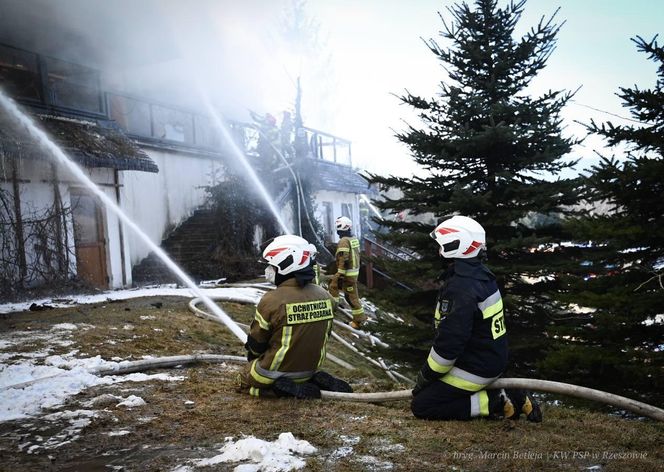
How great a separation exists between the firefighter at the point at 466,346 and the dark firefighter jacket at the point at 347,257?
639 centimetres

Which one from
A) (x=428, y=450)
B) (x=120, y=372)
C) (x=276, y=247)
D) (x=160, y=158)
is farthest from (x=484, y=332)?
(x=160, y=158)

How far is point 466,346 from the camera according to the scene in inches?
150

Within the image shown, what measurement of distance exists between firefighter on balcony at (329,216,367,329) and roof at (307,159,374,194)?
364 inches

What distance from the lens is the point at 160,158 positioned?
1697cm

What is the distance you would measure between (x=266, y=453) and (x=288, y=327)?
1.35 meters

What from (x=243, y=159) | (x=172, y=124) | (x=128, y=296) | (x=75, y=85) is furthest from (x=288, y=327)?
(x=172, y=124)

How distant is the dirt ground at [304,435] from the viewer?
3.13 metres

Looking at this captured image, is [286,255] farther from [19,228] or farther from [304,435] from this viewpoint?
[19,228]

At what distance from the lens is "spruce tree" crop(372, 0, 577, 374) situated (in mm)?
7848

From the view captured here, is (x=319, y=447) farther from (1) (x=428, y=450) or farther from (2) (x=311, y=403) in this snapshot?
(2) (x=311, y=403)

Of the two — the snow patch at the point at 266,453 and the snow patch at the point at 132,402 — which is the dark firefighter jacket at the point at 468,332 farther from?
the snow patch at the point at 132,402


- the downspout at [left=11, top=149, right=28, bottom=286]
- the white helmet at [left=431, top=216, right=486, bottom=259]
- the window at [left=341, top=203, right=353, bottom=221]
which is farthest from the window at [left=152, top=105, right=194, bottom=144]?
the white helmet at [left=431, top=216, right=486, bottom=259]

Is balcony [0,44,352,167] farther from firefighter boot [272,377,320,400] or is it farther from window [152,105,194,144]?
firefighter boot [272,377,320,400]

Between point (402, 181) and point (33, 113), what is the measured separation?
8.46 metres
